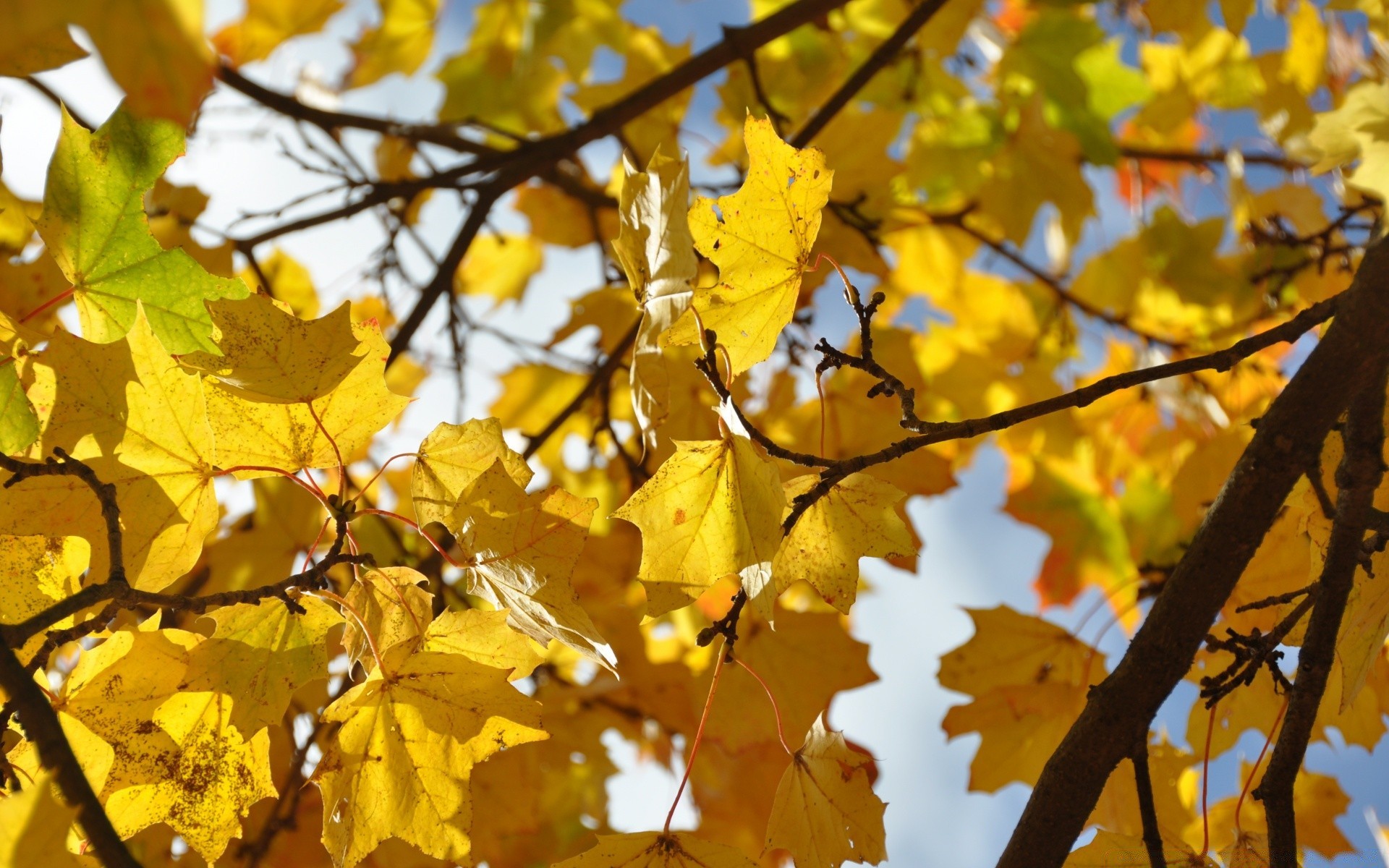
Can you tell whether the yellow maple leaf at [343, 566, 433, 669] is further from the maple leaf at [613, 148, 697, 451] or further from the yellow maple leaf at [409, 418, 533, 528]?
the maple leaf at [613, 148, 697, 451]

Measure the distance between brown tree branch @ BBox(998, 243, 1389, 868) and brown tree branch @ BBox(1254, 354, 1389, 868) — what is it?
3 centimetres

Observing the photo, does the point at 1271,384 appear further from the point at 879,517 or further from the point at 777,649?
the point at 879,517

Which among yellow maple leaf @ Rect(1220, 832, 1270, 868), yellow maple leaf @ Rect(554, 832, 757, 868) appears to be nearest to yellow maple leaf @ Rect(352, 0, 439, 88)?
yellow maple leaf @ Rect(554, 832, 757, 868)

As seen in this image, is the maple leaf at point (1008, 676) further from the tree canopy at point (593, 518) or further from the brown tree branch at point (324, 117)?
the brown tree branch at point (324, 117)

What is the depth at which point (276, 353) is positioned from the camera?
807 millimetres

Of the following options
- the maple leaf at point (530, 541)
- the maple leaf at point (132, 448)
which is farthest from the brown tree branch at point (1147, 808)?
the maple leaf at point (132, 448)

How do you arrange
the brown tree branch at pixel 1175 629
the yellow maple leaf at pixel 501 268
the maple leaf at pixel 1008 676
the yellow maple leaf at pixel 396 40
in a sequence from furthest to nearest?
the yellow maple leaf at pixel 501 268
the yellow maple leaf at pixel 396 40
the maple leaf at pixel 1008 676
the brown tree branch at pixel 1175 629

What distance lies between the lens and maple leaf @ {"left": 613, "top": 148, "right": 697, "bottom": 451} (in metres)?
0.82

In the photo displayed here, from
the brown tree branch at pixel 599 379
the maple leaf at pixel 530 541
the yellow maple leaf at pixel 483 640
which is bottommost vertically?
the yellow maple leaf at pixel 483 640

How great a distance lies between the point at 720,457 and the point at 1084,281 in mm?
2576

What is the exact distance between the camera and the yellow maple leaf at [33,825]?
58 centimetres

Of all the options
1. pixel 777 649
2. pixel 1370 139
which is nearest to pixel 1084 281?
pixel 777 649

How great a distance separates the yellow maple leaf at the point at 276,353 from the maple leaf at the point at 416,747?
246mm

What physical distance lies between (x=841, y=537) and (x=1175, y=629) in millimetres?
307
